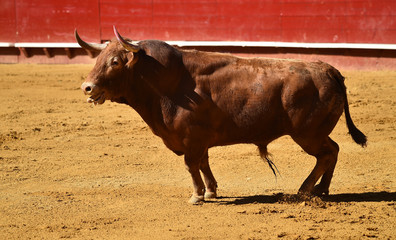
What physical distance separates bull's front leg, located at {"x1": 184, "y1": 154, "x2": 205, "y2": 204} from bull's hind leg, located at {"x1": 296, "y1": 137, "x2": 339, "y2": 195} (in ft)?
2.23

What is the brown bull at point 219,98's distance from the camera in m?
4.50

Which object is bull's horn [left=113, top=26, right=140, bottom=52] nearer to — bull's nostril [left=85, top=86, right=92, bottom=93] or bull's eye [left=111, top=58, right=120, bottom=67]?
bull's eye [left=111, top=58, right=120, bottom=67]

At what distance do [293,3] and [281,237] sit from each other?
8521 millimetres

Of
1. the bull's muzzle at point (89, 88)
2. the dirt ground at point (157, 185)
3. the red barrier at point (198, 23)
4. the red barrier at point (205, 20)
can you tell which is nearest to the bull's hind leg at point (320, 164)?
the dirt ground at point (157, 185)

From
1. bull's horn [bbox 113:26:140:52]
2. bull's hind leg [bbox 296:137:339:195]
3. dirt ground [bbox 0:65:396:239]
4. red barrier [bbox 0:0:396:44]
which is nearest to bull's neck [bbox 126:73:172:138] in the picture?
bull's horn [bbox 113:26:140:52]

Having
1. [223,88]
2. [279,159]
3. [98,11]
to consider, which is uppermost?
[223,88]

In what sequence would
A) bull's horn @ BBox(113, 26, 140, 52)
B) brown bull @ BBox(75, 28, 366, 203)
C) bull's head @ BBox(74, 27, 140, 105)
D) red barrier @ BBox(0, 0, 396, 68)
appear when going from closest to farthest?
bull's horn @ BBox(113, 26, 140, 52)
bull's head @ BBox(74, 27, 140, 105)
brown bull @ BBox(75, 28, 366, 203)
red barrier @ BBox(0, 0, 396, 68)

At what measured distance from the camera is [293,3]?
11750 millimetres

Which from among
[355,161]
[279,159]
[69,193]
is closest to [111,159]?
[69,193]

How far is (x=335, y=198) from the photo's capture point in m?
4.65

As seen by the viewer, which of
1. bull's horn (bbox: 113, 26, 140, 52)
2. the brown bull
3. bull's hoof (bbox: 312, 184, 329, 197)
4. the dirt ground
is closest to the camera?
the dirt ground

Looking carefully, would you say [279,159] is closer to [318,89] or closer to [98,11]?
[318,89]

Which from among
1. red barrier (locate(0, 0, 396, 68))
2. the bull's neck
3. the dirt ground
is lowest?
red barrier (locate(0, 0, 396, 68))

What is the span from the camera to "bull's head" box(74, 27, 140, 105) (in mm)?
4395
